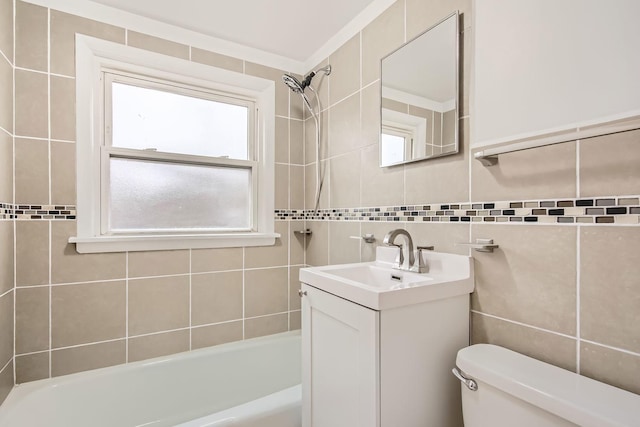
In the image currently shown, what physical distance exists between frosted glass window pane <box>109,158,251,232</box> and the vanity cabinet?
1.11 metres

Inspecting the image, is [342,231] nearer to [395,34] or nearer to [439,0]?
[395,34]

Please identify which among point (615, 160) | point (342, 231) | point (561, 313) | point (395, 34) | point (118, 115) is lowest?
point (561, 313)

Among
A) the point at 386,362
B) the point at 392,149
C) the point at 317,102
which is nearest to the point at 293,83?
the point at 317,102

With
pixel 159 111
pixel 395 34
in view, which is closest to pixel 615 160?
pixel 395 34

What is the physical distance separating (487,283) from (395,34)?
125 centimetres

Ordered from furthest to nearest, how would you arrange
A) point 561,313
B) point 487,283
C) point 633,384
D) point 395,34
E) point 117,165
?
point 117,165 → point 395,34 → point 487,283 → point 561,313 → point 633,384

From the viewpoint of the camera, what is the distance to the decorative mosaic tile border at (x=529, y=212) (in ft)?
2.71

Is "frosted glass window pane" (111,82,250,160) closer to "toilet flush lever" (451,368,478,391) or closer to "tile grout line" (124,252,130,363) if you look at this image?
"tile grout line" (124,252,130,363)

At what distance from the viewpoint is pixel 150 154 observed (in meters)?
1.83

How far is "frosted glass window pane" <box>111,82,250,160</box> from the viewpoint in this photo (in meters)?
1.80

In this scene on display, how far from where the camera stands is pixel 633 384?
2.66 feet

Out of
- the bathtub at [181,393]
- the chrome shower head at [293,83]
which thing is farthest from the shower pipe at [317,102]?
the bathtub at [181,393]

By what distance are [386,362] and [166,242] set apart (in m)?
1.47

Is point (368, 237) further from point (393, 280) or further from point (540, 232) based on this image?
point (540, 232)
